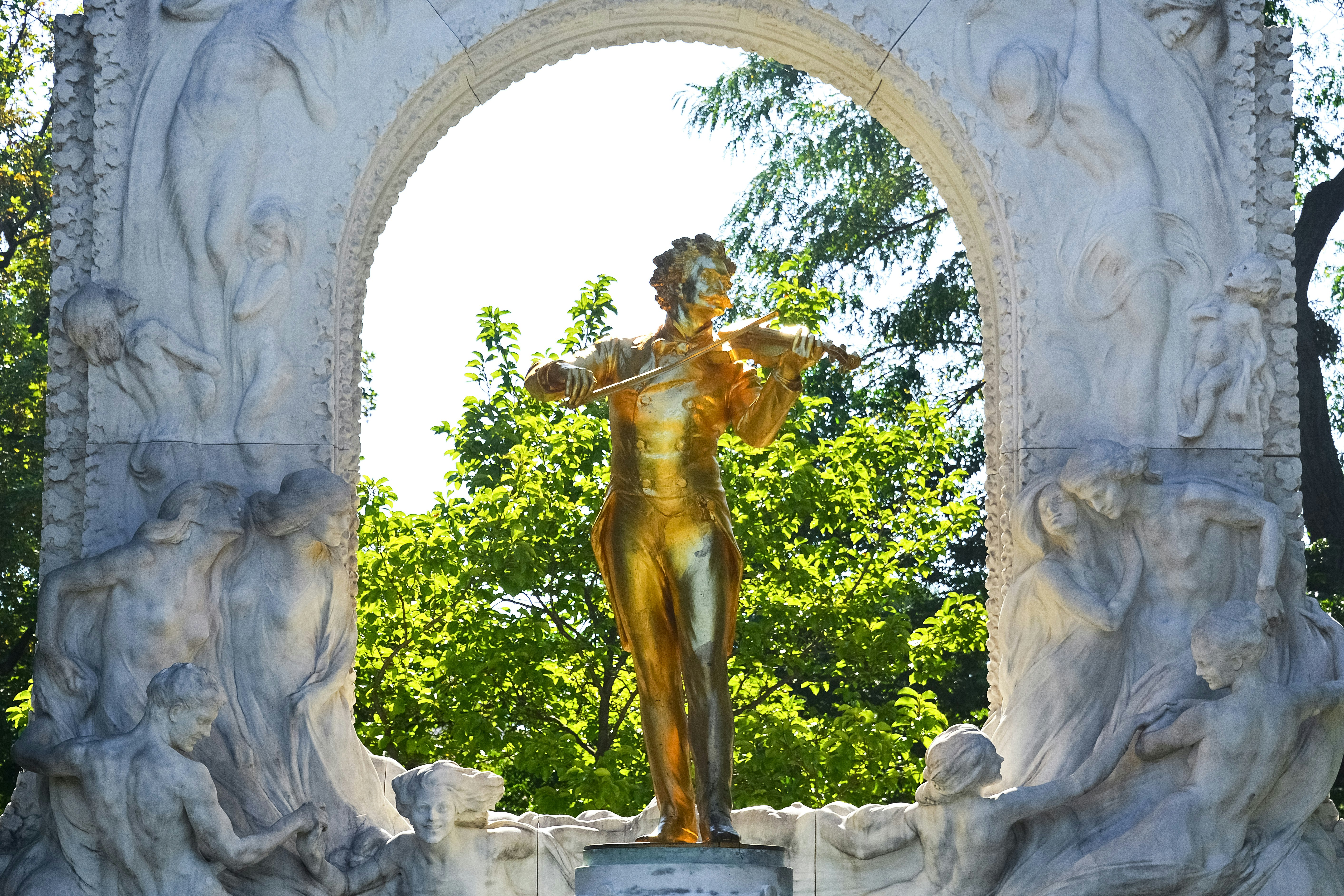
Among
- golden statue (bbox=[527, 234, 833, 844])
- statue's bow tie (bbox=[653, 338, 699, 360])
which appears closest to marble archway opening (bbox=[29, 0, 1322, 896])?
golden statue (bbox=[527, 234, 833, 844])

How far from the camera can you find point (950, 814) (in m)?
8.48

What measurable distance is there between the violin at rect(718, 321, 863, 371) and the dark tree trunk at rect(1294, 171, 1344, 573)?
26.7 ft

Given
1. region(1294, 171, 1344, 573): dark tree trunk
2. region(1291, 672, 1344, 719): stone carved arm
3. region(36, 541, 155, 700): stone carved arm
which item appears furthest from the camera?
region(1294, 171, 1344, 573): dark tree trunk

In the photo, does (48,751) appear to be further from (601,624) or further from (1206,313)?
(601,624)

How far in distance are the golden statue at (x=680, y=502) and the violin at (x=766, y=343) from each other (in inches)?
0.5

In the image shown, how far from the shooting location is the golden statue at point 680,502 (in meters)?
8.03

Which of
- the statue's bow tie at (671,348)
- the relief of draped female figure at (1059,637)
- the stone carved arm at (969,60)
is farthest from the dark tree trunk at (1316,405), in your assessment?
the statue's bow tie at (671,348)

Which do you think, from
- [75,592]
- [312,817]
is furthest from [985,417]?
[75,592]

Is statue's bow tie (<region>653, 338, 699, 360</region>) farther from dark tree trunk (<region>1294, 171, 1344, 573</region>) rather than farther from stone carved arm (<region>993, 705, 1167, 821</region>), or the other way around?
dark tree trunk (<region>1294, 171, 1344, 573</region>)

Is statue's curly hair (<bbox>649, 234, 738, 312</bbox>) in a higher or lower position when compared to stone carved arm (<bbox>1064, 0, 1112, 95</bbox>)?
lower

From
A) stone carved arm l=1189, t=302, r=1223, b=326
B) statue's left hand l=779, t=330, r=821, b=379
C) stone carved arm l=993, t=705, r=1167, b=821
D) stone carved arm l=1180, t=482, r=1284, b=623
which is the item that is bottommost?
stone carved arm l=993, t=705, r=1167, b=821

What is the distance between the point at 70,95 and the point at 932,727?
339 inches

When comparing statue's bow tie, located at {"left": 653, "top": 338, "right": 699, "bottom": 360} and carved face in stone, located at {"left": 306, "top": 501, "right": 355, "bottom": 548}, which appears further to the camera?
carved face in stone, located at {"left": 306, "top": 501, "right": 355, "bottom": 548}

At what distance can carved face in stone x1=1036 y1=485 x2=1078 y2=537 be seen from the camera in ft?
29.2
